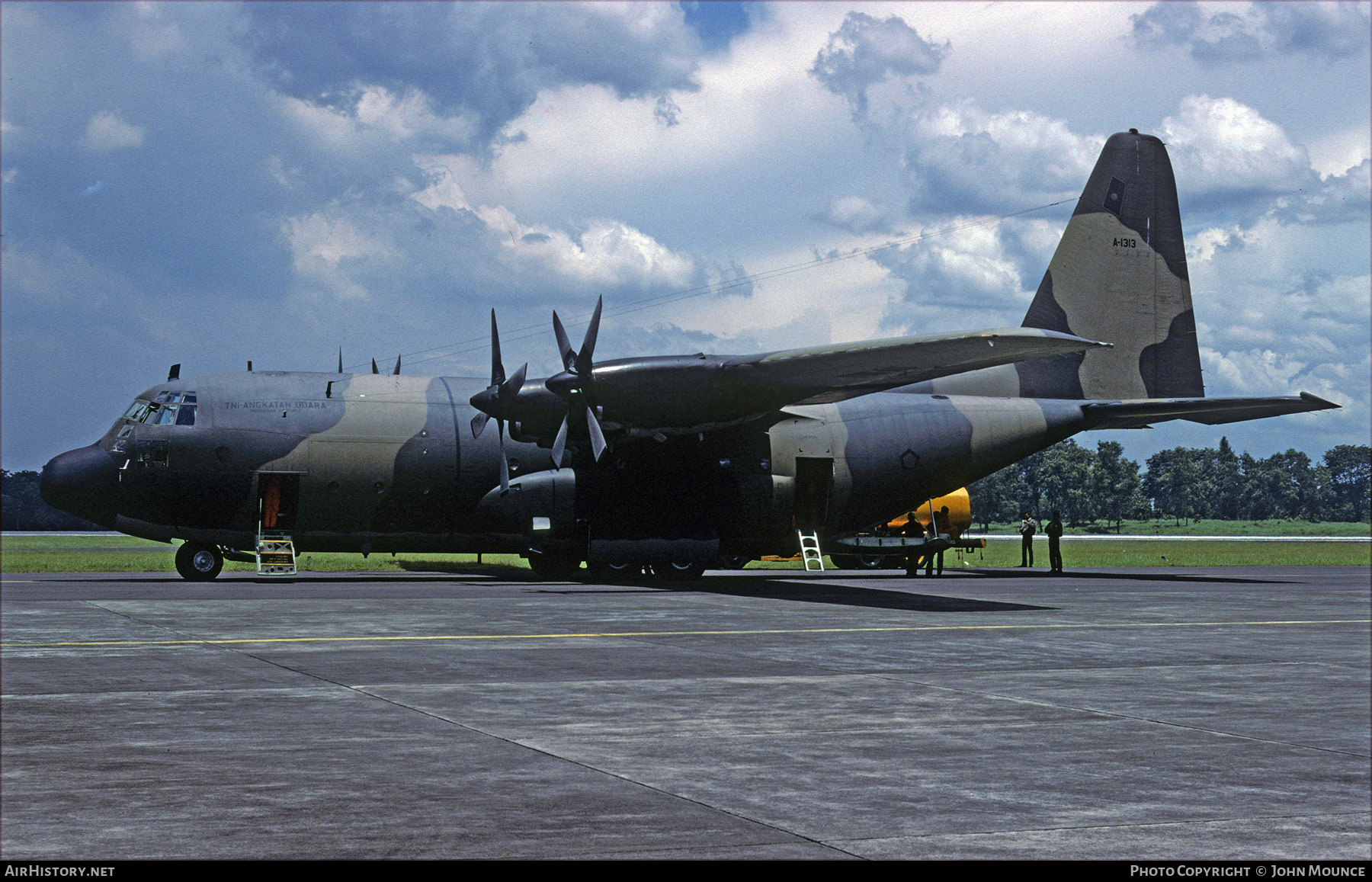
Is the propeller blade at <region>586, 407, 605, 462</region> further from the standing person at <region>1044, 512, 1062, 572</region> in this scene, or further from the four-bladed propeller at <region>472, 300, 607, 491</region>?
the standing person at <region>1044, 512, 1062, 572</region>

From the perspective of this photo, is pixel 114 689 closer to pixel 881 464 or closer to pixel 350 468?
pixel 350 468

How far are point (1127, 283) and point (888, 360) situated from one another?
16779 millimetres

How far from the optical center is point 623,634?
18.8 m

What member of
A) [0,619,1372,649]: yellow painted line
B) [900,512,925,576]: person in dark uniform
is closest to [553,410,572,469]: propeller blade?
[0,619,1372,649]: yellow painted line

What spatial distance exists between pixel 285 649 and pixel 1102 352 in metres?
29.5

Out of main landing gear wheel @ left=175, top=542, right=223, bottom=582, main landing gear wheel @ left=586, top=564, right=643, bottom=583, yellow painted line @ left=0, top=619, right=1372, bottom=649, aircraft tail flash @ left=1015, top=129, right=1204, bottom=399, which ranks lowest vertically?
yellow painted line @ left=0, top=619, right=1372, bottom=649

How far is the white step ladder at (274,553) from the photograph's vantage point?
31.7 meters

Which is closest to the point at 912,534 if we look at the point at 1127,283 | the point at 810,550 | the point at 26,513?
the point at 810,550

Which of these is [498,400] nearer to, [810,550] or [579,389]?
[579,389]

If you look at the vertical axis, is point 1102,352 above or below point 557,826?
above

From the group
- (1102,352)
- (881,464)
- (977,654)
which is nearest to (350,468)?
(881,464)

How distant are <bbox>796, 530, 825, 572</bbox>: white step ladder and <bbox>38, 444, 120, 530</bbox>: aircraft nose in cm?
1744

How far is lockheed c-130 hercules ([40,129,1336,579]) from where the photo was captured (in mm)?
28859

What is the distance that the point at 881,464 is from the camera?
3425 centimetres
